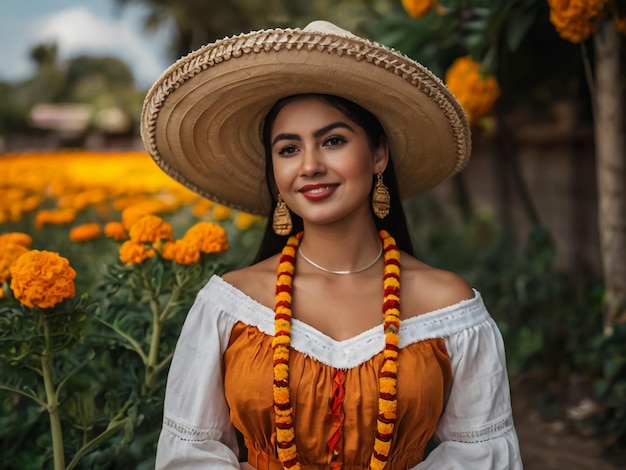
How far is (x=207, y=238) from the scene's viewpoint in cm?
210

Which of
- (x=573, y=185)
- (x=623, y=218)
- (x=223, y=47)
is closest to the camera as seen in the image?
(x=223, y=47)

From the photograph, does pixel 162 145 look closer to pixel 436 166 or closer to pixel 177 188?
pixel 436 166

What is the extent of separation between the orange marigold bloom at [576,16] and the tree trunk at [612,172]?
1.08 ft

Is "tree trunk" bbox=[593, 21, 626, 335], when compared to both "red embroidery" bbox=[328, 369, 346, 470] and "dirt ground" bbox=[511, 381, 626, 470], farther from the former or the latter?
"red embroidery" bbox=[328, 369, 346, 470]

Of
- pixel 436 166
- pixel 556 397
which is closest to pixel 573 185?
pixel 556 397

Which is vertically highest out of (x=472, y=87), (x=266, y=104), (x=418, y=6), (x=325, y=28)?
(x=418, y=6)

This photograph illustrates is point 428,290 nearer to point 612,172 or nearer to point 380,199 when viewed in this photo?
point 380,199

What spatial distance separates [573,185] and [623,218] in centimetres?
259

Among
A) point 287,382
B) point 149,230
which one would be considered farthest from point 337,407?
point 149,230

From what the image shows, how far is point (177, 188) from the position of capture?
4348 millimetres

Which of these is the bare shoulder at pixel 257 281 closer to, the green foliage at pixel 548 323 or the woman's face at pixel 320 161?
the woman's face at pixel 320 161

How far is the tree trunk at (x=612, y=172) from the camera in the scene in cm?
293

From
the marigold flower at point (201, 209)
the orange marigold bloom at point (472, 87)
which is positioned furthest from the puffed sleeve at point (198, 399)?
the orange marigold bloom at point (472, 87)

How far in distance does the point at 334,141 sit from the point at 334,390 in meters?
0.62
